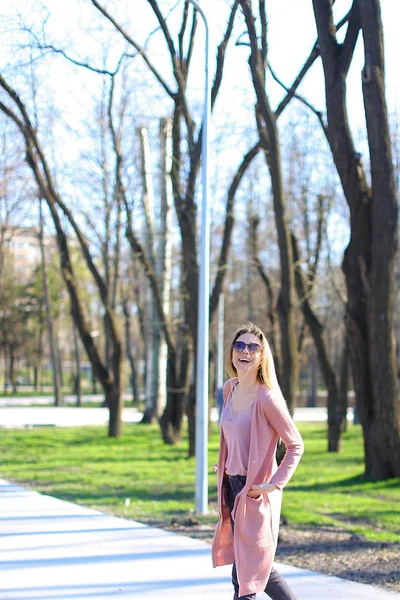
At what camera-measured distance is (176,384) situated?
18.9 m

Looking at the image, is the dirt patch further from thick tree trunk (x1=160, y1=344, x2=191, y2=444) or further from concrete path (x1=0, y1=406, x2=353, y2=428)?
concrete path (x1=0, y1=406, x2=353, y2=428)

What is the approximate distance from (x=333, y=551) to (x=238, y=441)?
153 inches

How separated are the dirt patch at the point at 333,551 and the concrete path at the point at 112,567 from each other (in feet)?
0.94

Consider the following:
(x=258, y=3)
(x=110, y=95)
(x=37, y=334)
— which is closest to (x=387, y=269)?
(x=258, y=3)

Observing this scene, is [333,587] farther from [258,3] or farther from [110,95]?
[110,95]

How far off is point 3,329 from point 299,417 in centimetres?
2431

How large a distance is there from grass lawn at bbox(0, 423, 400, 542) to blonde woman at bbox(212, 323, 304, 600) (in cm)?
434

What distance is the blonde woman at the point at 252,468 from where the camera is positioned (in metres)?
4.51

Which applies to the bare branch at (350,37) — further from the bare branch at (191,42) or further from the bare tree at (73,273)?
the bare tree at (73,273)

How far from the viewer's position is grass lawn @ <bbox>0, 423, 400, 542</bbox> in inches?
399

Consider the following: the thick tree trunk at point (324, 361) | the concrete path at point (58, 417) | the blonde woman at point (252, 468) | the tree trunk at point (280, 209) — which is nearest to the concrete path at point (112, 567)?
the blonde woman at point (252, 468)

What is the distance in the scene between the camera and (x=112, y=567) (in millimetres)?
7047

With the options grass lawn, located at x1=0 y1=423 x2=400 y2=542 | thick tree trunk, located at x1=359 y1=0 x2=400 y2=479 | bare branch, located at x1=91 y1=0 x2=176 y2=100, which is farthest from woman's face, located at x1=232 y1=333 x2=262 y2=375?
bare branch, located at x1=91 y1=0 x2=176 y2=100

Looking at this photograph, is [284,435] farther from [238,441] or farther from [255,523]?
[255,523]
